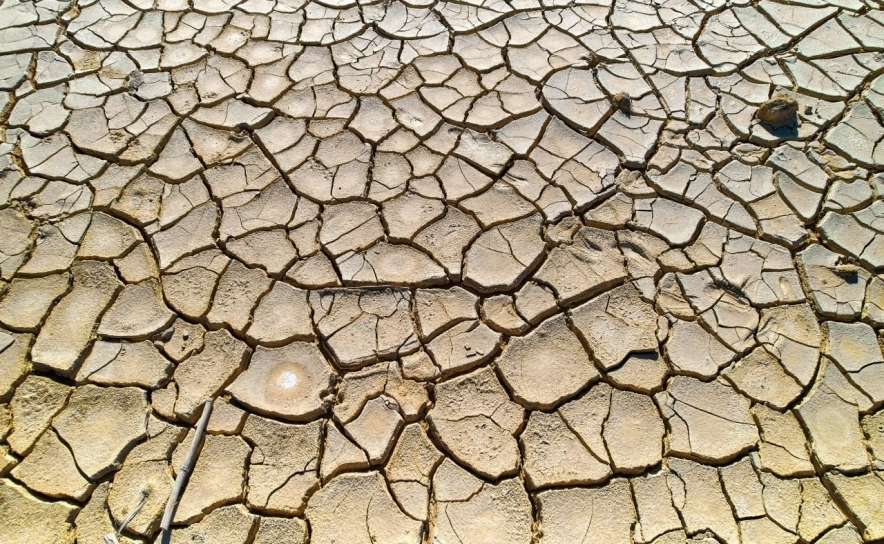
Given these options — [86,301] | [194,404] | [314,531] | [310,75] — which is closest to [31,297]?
[86,301]

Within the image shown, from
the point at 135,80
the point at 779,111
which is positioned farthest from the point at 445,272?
the point at 135,80

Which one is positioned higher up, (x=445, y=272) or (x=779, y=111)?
(x=779, y=111)

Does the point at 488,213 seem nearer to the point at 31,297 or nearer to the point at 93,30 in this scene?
the point at 31,297

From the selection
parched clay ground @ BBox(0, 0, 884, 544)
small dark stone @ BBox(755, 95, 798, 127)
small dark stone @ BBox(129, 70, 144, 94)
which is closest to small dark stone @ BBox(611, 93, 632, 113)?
parched clay ground @ BBox(0, 0, 884, 544)

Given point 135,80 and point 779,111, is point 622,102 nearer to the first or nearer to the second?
point 779,111

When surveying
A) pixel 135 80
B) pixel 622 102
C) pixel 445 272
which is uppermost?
pixel 622 102

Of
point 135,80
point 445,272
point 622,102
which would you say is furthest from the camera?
point 135,80

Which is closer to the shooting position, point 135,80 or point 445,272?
point 445,272

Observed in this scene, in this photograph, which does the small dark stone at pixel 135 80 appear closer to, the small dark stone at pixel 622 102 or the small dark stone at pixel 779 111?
the small dark stone at pixel 622 102
